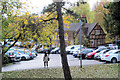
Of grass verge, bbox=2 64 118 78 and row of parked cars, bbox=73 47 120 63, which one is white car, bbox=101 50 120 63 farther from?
grass verge, bbox=2 64 118 78

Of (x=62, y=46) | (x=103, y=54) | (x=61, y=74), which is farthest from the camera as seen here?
(x=103, y=54)

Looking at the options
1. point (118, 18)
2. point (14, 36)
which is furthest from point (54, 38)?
point (118, 18)

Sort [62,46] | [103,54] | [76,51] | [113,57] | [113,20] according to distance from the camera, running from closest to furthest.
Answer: [62,46] → [113,20] → [113,57] → [103,54] → [76,51]

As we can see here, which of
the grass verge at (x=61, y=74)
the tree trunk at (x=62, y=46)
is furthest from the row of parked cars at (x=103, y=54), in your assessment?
the tree trunk at (x=62, y=46)

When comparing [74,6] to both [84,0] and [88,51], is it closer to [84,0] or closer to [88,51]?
[84,0]

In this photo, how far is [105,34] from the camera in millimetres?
13586

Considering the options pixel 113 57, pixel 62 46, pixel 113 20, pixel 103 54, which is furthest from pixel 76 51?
pixel 62 46

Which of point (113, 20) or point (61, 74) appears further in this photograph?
point (113, 20)

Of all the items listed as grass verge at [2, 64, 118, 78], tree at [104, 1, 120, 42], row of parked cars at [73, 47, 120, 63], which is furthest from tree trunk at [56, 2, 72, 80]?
tree at [104, 1, 120, 42]

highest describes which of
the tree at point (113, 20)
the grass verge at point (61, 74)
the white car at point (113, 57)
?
the tree at point (113, 20)

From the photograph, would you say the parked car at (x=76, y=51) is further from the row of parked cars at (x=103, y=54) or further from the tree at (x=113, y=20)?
the tree at (x=113, y=20)

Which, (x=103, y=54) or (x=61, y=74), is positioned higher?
(x=103, y=54)

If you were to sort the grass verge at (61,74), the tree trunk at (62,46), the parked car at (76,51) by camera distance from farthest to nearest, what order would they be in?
the parked car at (76,51) < the grass verge at (61,74) < the tree trunk at (62,46)

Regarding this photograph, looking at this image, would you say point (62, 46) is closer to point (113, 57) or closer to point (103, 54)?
point (113, 57)
